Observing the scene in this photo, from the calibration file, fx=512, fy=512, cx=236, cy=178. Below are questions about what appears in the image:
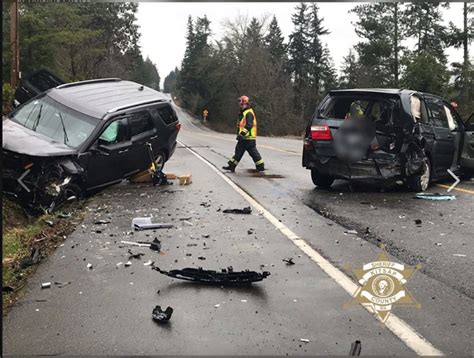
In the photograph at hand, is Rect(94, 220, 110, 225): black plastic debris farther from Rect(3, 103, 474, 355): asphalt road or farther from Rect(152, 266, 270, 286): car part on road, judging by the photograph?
Rect(152, 266, 270, 286): car part on road

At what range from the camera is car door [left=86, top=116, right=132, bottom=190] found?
8.70 metres

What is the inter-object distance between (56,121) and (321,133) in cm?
463

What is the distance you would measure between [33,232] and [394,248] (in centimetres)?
436

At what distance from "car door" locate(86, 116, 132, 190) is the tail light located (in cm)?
348

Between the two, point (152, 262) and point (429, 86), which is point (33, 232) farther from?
point (429, 86)

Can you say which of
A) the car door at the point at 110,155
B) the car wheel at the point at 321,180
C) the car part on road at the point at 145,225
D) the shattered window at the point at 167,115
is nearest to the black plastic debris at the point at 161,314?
the car part on road at the point at 145,225

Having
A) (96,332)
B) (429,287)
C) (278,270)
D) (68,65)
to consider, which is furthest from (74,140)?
(68,65)

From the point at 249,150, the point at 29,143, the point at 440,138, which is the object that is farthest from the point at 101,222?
the point at 440,138

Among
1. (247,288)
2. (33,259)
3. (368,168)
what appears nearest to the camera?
(247,288)

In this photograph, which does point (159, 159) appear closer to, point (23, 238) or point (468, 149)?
point (23, 238)

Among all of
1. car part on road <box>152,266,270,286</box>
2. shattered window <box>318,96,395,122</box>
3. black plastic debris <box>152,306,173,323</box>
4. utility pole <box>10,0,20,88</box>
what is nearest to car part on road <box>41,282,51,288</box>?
car part on road <box>152,266,270,286</box>

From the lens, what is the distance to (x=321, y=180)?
992 cm

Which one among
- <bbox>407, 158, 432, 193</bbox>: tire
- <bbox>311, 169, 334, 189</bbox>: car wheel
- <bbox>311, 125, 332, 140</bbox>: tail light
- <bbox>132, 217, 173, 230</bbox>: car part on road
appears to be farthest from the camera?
<bbox>311, 169, 334, 189</bbox>: car wheel

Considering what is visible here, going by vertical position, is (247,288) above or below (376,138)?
below
